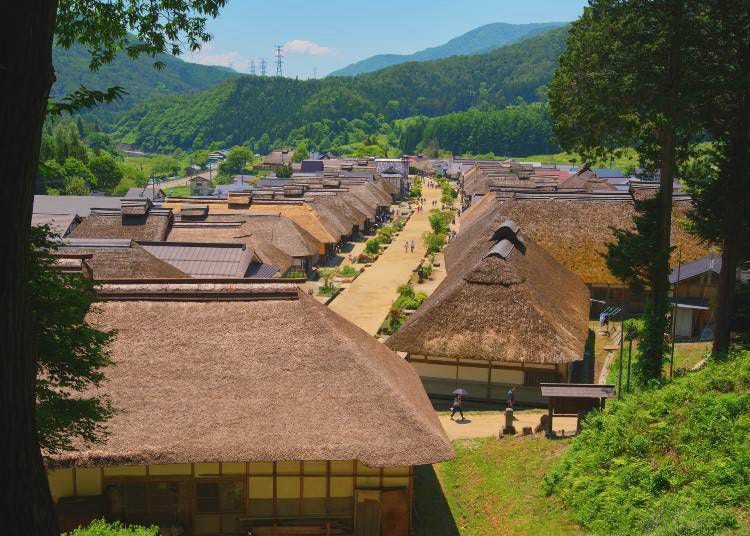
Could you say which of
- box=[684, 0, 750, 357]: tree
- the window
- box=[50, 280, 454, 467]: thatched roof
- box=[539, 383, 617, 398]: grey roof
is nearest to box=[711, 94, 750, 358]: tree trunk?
box=[684, 0, 750, 357]: tree

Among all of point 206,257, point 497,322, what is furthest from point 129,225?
point 497,322

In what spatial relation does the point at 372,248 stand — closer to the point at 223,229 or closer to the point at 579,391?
the point at 223,229

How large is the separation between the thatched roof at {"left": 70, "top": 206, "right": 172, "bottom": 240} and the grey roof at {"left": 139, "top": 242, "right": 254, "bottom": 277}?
25.3ft

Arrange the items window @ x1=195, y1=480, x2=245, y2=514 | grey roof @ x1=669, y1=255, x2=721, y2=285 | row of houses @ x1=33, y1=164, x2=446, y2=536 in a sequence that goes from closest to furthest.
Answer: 1. row of houses @ x1=33, y1=164, x2=446, y2=536
2. window @ x1=195, y1=480, x2=245, y2=514
3. grey roof @ x1=669, y1=255, x2=721, y2=285

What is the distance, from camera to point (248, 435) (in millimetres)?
17781

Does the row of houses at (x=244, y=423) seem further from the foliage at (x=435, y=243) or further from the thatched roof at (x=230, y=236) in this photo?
the foliage at (x=435, y=243)

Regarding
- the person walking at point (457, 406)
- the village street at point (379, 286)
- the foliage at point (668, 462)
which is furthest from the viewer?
the village street at point (379, 286)

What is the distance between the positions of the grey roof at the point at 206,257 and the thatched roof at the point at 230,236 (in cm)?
578

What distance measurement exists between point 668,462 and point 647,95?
1223cm

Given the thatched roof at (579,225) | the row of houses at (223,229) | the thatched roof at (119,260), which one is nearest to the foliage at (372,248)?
the row of houses at (223,229)

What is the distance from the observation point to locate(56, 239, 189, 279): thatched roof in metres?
34.0

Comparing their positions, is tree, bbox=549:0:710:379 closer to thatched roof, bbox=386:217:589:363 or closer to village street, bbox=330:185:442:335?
thatched roof, bbox=386:217:589:363

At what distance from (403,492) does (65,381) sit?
1057cm

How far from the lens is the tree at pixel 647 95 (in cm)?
2325
